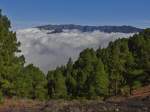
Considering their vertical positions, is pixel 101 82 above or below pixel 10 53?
below

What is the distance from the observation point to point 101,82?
10838 cm


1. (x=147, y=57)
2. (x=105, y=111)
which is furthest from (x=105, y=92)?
(x=105, y=111)

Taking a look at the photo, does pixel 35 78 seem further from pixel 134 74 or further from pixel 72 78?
pixel 134 74

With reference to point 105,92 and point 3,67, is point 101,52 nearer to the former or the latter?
point 105,92

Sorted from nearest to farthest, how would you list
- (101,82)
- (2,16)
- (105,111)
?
(105,111)
(2,16)
(101,82)

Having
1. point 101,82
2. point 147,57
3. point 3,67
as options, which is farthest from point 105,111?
point 147,57

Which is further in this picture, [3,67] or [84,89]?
[84,89]

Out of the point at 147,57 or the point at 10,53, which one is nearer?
the point at 10,53

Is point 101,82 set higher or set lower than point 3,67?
lower

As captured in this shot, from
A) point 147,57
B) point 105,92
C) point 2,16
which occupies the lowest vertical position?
point 105,92

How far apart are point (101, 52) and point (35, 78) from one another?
16.9m

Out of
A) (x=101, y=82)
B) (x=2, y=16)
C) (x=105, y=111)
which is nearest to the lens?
(x=105, y=111)

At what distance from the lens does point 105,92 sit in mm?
111500

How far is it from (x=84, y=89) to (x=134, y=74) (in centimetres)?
1170
